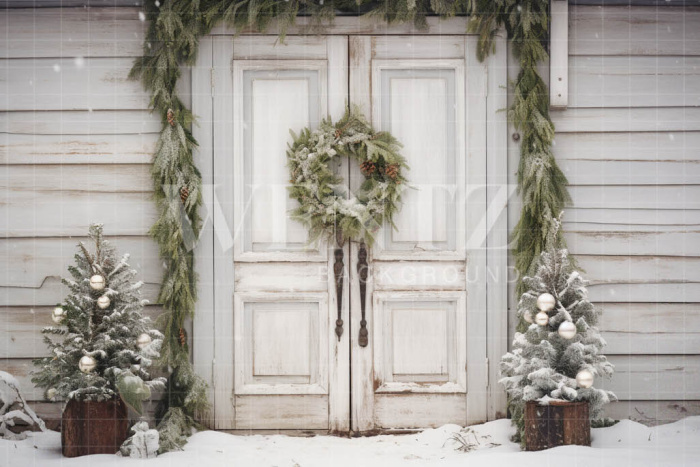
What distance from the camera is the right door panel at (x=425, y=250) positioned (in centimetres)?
434

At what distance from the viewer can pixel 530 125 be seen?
13.9ft

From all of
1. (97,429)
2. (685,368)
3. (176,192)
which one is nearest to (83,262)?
(176,192)

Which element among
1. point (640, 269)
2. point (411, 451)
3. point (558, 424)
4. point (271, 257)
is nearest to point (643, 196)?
point (640, 269)

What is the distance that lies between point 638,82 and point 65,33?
12.7ft

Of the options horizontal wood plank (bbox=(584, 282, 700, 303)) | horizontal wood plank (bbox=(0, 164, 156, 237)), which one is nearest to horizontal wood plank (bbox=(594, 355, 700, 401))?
horizontal wood plank (bbox=(584, 282, 700, 303))

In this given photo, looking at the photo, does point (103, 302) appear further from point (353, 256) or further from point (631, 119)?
point (631, 119)

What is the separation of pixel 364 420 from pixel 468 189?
1.70 m

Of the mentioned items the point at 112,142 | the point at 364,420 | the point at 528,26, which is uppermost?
A: the point at 528,26

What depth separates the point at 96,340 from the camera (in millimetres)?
3742

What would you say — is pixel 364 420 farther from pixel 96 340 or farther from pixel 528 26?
pixel 528 26

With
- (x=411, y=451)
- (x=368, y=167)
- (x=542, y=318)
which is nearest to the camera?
(x=542, y=318)

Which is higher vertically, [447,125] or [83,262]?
[447,125]

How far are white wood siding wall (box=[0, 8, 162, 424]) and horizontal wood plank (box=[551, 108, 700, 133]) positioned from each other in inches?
110

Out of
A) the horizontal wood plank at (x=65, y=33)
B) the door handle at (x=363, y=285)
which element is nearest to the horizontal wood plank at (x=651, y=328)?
the door handle at (x=363, y=285)
